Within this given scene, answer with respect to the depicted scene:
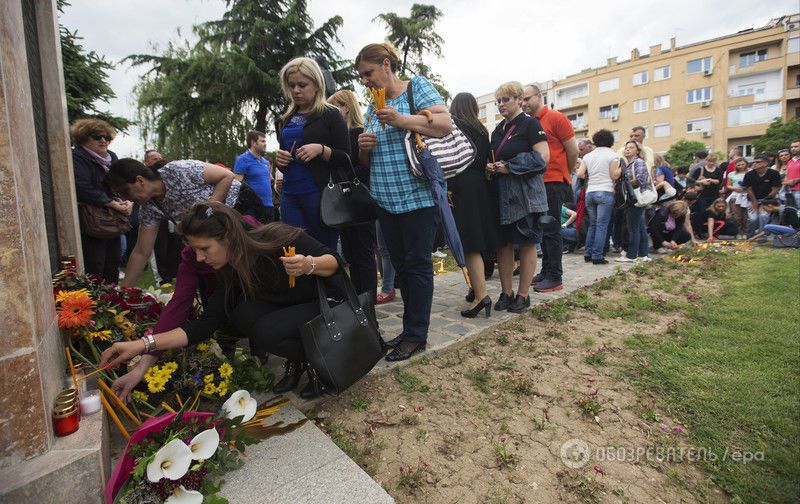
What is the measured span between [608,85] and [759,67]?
12.5 metres

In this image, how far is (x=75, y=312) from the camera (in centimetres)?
211

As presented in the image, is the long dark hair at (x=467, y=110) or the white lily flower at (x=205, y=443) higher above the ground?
the long dark hair at (x=467, y=110)

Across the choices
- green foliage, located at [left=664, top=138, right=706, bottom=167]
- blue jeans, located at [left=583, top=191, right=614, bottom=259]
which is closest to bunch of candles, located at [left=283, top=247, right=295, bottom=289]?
blue jeans, located at [left=583, top=191, right=614, bottom=259]

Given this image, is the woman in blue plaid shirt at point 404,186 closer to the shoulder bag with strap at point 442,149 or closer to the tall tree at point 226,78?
the shoulder bag with strap at point 442,149

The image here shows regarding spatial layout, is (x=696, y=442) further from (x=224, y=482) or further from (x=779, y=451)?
(x=224, y=482)

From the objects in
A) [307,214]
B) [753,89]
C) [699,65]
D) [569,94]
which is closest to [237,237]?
[307,214]

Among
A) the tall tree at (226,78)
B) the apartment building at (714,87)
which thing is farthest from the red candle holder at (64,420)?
the apartment building at (714,87)

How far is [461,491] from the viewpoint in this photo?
5.77 feet

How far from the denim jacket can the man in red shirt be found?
0.98 m

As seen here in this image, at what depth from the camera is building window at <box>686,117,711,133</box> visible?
134 feet

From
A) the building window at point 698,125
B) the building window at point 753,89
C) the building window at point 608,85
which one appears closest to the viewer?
the building window at point 753,89

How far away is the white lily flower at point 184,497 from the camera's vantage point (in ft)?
4.93

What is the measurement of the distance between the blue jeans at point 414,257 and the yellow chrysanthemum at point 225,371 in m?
1.14

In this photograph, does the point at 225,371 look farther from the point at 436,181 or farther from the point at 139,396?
the point at 436,181
